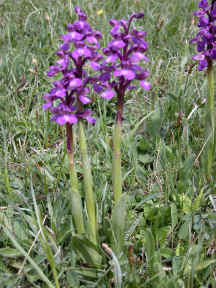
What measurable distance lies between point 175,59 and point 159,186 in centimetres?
193

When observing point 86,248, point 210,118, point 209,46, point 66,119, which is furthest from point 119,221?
point 209,46

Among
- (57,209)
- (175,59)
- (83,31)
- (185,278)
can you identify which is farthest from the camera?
(175,59)

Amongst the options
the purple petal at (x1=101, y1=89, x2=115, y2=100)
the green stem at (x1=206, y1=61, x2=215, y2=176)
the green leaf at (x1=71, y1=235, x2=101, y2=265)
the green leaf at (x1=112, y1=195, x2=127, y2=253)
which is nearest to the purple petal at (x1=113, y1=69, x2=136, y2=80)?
the purple petal at (x1=101, y1=89, x2=115, y2=100)

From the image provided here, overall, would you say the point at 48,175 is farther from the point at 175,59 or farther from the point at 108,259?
the point at 175,59

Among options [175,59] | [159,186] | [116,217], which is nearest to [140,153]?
[159,186]

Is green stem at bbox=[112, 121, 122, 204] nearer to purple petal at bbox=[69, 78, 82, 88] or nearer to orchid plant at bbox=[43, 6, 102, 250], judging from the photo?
orchid plant at bbox=[43, 6, 102, 250]

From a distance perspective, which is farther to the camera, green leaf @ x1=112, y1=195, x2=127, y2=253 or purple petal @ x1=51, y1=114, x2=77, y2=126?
green leaf @ x1=112, y1=195, x2=127, y2=253

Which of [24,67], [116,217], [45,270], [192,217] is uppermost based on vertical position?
[24,67]

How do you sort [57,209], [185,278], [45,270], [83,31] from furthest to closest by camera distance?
[57,209] < [45,270] < [185,278] < [83,31]

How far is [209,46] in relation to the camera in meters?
2.45

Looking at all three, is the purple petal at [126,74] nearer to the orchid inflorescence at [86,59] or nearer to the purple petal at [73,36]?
the orchid inflorescence at [86,59]

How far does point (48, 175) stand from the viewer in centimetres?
253

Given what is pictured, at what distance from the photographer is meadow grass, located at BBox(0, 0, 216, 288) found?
1.88 metres

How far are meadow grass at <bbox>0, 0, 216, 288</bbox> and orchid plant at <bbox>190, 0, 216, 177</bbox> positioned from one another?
12 centimetres
